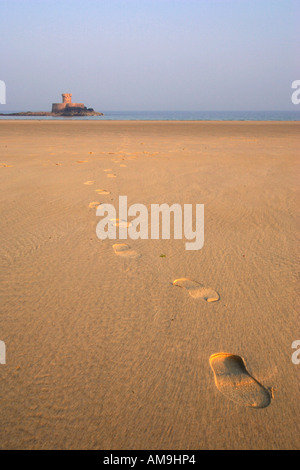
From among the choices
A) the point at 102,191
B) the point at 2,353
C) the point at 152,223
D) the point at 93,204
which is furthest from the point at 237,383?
the point at 102,191

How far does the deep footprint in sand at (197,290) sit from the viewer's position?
169 centimetres

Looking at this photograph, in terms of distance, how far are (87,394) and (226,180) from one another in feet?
11.8

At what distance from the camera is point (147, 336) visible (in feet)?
4.59

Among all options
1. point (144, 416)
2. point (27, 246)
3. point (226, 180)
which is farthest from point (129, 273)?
point (226, 180)

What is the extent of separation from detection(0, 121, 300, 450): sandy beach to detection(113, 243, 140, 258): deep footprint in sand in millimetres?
26

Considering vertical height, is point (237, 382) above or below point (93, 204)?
below

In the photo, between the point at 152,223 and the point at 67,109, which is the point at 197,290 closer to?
the point at 152,223

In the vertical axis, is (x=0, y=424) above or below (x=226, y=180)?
below

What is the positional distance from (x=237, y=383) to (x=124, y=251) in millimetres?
1205

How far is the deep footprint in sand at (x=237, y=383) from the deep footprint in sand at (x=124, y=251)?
38.7 inches

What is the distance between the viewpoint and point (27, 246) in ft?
7.35

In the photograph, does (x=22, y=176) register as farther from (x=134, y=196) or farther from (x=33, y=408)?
(x=33, y=408)
